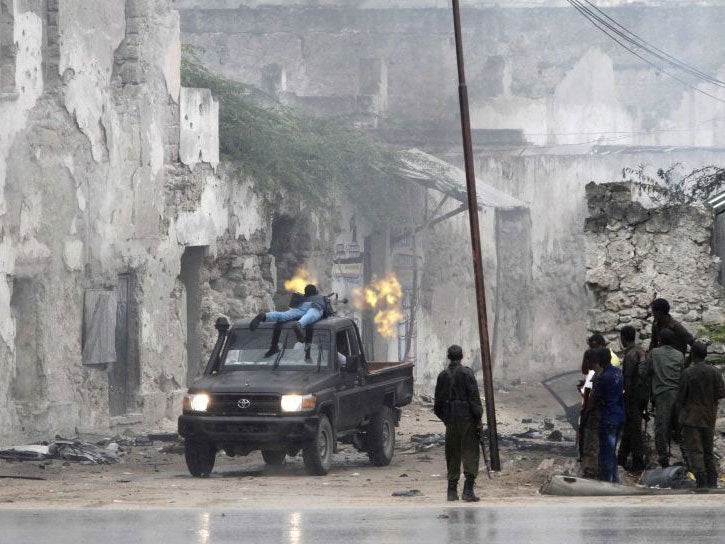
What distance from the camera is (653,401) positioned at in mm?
14664

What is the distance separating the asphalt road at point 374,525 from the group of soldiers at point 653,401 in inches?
66.1

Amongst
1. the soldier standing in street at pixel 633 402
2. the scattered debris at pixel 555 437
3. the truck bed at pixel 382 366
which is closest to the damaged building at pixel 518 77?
the scattered debris at pixel 555 437

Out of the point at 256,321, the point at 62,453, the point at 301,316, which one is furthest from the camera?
the point at 62,453

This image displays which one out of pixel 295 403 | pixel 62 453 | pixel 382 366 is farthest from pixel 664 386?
pixel 62 453

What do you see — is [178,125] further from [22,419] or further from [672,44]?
[672,44]

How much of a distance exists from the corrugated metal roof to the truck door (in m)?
14.1

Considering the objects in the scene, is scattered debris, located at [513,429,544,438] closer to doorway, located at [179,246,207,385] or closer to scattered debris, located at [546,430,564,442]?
scattered debris, located at [546,430,564,442]

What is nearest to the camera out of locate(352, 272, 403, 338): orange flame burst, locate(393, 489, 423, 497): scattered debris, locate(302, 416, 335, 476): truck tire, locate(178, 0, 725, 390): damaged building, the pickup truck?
locate(393, 489, 423, 497): scattered debris

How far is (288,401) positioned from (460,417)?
123 inches

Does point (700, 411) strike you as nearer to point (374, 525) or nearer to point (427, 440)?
point (374, 525)

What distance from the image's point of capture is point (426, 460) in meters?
18.8

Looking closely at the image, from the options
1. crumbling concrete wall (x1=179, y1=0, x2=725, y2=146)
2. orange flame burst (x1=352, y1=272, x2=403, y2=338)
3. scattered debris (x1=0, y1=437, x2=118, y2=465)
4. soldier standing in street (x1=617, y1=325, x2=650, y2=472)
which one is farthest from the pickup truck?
crumbling concrete wall (x1=179, y1=0, x2=725, y2=146)

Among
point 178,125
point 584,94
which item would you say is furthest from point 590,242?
point 584,94

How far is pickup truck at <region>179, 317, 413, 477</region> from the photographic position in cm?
1591
